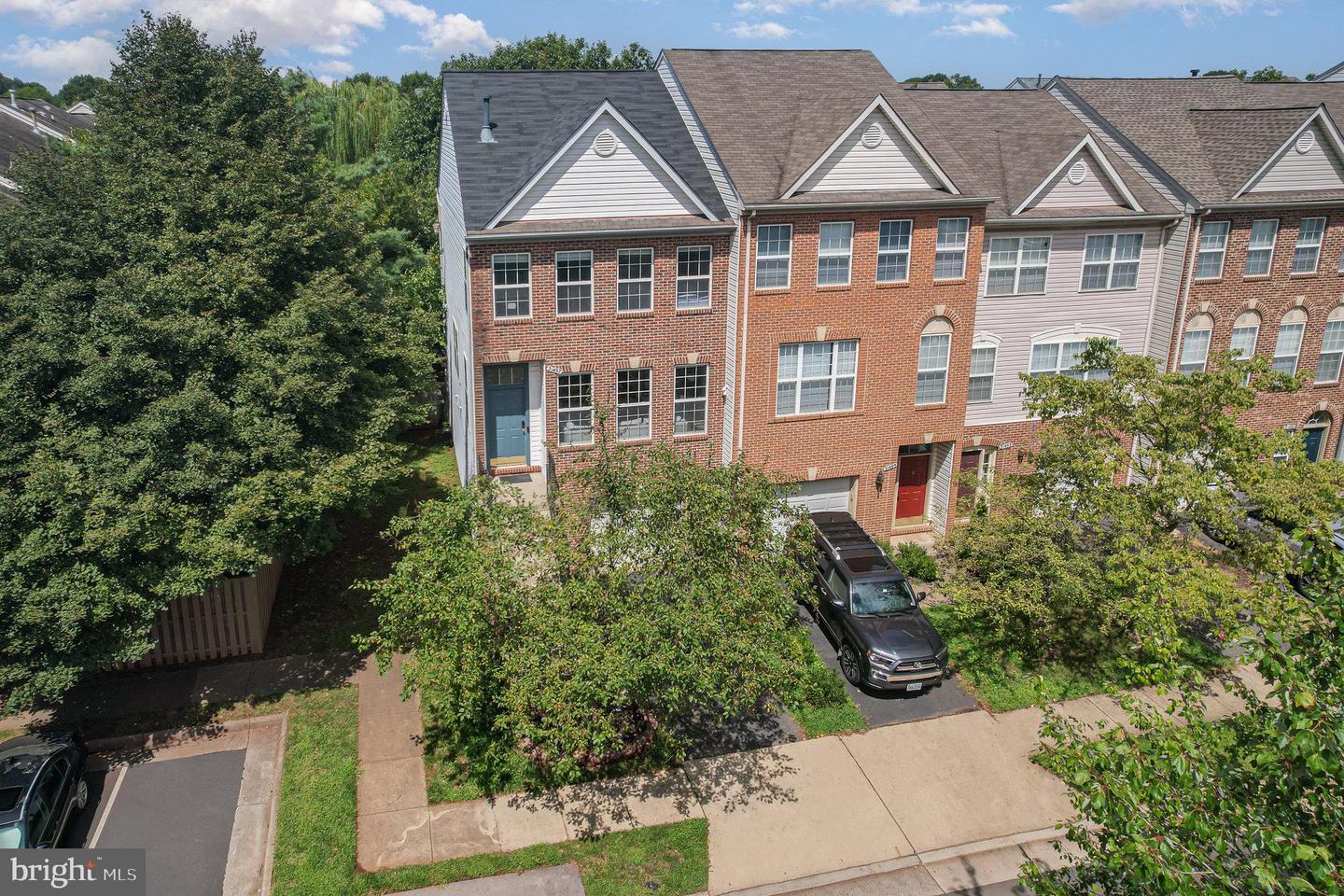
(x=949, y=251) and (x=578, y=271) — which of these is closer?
(x=578, y=271)

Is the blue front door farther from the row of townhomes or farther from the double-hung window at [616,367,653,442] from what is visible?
the double-hung window at [616,367,653,442]

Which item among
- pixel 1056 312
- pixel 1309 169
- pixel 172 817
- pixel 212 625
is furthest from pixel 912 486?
pixel 172 817

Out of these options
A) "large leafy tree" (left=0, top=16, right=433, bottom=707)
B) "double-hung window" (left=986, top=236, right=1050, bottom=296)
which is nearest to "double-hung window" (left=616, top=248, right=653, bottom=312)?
"large leafy tree" (left=0, top=16, right=433, bottom=707)

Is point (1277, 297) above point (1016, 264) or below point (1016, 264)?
below

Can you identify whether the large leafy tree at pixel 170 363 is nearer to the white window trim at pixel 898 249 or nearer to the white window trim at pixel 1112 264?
the white window trim at pixel 898 249

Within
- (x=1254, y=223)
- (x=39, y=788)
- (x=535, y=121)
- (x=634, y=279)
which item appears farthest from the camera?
(x=1254, y=223)

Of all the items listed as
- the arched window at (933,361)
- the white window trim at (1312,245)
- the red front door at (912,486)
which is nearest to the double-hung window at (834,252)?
the arched window at (933,361)

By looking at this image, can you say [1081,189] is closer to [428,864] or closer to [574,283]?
[574,283]
